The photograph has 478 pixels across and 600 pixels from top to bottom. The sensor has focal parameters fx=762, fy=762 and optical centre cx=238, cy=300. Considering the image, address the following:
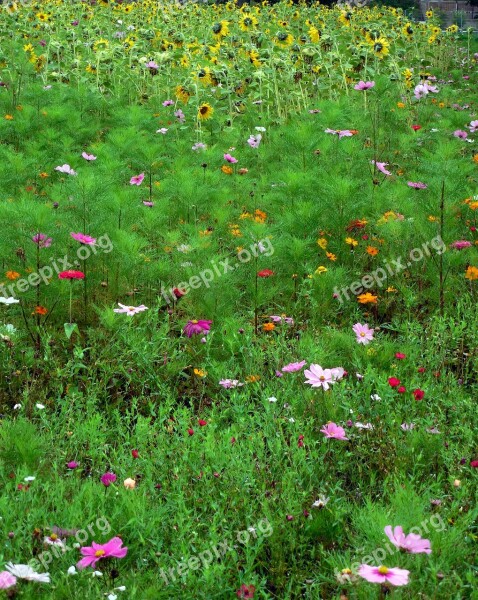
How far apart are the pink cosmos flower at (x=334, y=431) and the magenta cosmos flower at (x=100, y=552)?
0.83 metres

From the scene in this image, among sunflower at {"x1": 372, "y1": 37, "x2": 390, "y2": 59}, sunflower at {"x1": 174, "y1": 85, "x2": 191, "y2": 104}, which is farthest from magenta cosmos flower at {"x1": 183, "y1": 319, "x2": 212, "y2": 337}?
sunflower at {"x1": 372, "y1": 37, "x2": 390, "y2": 59}

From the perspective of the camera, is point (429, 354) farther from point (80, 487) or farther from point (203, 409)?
point (80, 487)

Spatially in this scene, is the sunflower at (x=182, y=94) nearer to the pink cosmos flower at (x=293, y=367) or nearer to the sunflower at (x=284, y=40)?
the sunflower at (x=284, y=40)

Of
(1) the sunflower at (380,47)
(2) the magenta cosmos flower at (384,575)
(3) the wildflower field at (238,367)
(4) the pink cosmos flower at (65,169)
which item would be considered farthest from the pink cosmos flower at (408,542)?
(1) the sunflower at (380,47)

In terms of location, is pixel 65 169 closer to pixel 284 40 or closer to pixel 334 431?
pixel 334 431

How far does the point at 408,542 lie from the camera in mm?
1835

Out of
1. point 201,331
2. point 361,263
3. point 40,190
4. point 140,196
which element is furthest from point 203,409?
point 40,190

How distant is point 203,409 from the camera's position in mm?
3002
